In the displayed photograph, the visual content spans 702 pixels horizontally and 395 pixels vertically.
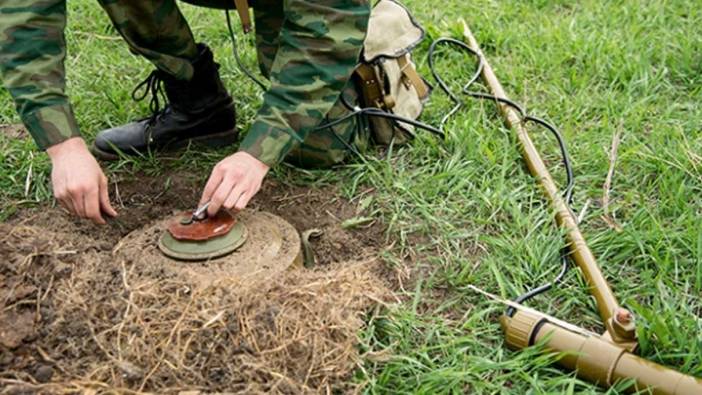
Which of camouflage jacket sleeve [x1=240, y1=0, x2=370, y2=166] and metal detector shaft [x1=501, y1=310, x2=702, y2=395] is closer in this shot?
metal detector shaft [x1=501, y1=310, x2=702, y2=395]

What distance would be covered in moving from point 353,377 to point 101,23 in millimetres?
2762

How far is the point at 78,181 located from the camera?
6.53 feet

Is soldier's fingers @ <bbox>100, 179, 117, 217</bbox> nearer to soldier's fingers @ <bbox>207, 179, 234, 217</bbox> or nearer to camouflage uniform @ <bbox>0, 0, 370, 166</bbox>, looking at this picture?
camouflage uniform @ <bbox>0, 0, 370, 166</bbox>

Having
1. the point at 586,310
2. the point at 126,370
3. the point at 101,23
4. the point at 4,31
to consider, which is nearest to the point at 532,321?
the point at 586,310

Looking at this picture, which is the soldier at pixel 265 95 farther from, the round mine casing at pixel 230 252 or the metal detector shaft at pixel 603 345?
the metal detector shaft at pixel 603 345

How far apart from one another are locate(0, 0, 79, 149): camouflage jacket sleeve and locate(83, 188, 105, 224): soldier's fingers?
19 cm

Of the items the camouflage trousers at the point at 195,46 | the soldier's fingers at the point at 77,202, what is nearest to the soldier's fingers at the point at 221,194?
the soldier's fingers at the point at 77,202

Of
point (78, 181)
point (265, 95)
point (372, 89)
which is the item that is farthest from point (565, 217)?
point (78, 181)

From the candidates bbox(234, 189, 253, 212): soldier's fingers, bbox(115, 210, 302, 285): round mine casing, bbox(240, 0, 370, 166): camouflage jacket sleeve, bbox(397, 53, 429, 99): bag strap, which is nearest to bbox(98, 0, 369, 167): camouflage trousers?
bbox(397, 53, 429, 99): bag strap

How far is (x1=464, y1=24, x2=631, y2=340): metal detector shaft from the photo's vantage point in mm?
2061

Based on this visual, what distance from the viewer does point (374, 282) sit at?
2082mm

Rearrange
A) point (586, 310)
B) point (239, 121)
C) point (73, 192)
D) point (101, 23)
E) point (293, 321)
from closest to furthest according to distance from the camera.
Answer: point (293, 321) → point (73, 192) → point (586, 310) → point (239, 121) → point (101, 23)

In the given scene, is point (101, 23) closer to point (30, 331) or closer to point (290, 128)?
point (290, 128)

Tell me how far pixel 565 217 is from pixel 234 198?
3.23 feet
